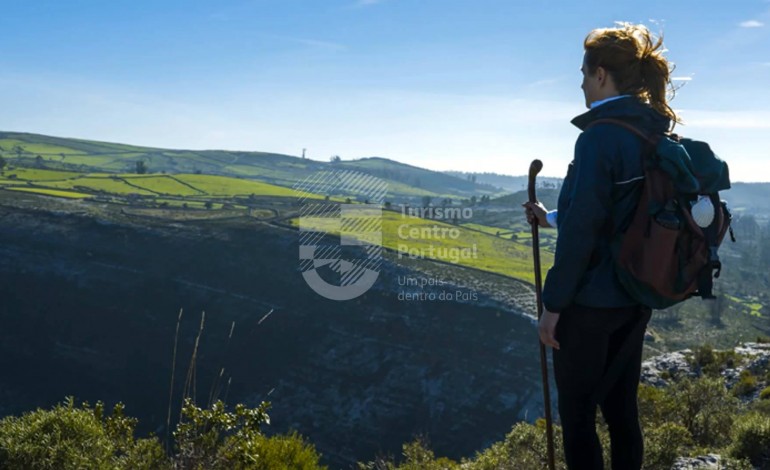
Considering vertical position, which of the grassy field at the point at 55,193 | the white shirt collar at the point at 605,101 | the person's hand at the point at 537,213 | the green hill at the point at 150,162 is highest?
the green hill at the point at 150,162

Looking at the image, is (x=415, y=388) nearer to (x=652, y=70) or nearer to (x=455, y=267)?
(x=455, y=267)

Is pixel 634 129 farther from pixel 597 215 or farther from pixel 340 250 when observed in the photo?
pixel 340 250

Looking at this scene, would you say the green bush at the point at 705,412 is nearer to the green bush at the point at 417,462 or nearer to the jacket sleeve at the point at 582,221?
the green bush at the point at 417,462

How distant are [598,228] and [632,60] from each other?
30.4 inches

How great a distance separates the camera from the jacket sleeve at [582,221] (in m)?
2.36

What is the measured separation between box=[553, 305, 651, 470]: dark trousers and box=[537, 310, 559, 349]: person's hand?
0.03 m

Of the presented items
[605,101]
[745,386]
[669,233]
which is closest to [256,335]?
[745,386]

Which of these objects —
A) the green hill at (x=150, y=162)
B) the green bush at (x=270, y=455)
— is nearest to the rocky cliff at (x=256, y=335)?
the green bush at (x=270, y=455)

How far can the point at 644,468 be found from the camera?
5270 millimetres

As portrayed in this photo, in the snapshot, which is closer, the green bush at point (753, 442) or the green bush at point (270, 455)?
the green bush at point (270, 455)

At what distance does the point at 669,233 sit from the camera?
228 centimetres

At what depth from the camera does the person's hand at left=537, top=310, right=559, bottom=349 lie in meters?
2.50

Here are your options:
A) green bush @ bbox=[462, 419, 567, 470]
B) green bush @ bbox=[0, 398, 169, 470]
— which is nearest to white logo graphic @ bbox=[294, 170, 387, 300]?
green bush @ bbox=[462, 419, 567, 470]

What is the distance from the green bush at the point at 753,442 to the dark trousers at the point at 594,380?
343cm
